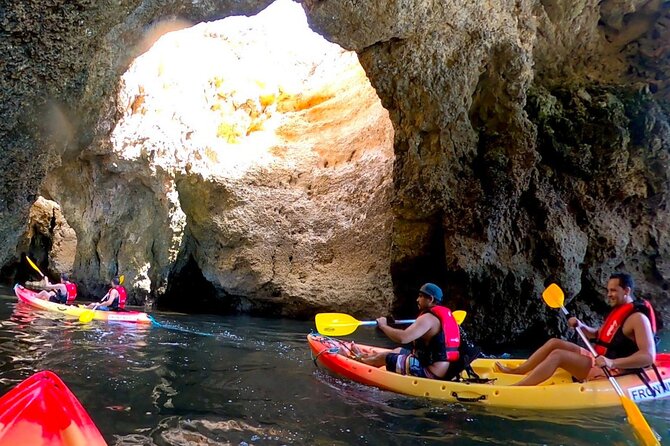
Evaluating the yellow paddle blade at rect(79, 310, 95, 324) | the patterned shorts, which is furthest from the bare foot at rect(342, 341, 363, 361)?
the yellow paddle blade at rect(79, 310, 95, 324)

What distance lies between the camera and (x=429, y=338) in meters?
5.24

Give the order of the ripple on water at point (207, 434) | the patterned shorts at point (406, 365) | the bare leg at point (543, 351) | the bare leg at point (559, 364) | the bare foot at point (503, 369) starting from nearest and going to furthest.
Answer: the ripple on water at point (207, 434)
the bare leg at point (559, 364)
the bare leg at point (543, 351)
the patterned shorts at point (406, 365)
the bare foot at point (503, 369)

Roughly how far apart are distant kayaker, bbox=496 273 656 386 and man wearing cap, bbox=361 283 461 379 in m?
0.78

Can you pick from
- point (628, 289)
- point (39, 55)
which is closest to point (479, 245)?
point (628, 289)

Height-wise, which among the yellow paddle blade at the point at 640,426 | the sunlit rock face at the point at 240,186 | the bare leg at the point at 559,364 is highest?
the sunlit rock face at the point at 240,186

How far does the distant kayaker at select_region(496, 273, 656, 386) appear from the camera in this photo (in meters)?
4.78

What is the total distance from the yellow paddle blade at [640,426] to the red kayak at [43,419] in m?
3.78

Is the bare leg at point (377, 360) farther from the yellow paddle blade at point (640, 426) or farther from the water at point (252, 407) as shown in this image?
the yellow paddle blade at point (640, 426)

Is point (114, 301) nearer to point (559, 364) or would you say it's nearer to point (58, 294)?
point (58, 294)

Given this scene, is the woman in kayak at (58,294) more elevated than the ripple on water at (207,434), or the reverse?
the ripple on water at (207,434)

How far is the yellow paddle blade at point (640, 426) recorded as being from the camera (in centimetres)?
384

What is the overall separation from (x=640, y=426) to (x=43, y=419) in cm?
409

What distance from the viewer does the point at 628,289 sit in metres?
5.08

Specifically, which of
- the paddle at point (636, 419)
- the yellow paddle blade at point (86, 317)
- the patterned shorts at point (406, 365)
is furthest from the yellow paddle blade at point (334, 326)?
the yellow paddle blade at point (86, 317)
